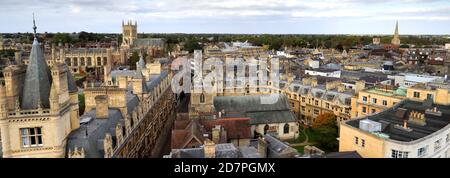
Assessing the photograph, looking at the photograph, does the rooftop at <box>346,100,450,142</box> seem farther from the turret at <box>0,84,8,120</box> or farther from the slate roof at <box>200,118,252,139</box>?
the turret at <box>0,84,8,120</box>

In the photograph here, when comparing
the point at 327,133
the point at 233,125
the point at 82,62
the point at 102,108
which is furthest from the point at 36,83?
the point at 82,62

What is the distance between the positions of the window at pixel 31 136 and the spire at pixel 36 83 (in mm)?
1757

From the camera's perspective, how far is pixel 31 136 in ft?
92.8

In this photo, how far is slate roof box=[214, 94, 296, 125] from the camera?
191ft

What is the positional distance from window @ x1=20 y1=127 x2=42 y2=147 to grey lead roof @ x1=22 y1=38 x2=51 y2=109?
69.2 inches

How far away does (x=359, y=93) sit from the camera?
58.5 metres

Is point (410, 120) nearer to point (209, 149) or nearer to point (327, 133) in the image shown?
point (327, 133)

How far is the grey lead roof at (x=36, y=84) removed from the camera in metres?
28.8

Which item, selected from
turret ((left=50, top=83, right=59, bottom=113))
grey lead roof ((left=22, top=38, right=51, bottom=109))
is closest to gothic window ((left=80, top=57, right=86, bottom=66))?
grey lead roof ((left=22, top=38, right=51, bottom=109))

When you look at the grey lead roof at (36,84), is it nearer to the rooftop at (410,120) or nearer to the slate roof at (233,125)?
the slate roof at (233,125)

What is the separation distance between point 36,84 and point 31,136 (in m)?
4.02

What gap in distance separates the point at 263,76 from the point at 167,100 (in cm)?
2280
